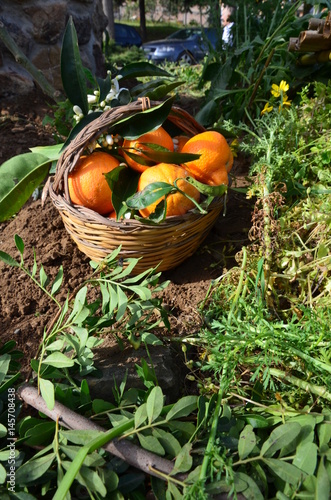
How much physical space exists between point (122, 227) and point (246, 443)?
0.63 metres

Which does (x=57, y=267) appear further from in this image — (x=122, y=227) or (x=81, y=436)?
(x=81, y=436)

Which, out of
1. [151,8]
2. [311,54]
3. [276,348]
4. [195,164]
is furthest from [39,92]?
[151,8]

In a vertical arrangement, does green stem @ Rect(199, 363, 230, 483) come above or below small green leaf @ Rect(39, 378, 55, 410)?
below

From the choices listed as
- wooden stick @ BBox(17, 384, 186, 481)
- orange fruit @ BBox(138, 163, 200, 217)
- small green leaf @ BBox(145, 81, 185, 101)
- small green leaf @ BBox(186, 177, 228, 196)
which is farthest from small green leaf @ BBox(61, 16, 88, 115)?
wooden stick @ BBox(17, 384, 186, 481)

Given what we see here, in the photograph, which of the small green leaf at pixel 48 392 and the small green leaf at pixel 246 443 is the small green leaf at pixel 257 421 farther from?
the small green leaf at pixel 48 392

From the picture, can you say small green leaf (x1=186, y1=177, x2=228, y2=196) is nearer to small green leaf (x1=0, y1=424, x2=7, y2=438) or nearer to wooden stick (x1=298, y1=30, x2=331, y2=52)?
small green leaf (x1=0, y1=424, x2=7, y2=438)

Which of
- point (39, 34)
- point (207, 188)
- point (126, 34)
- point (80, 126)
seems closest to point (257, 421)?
point (207, 188)

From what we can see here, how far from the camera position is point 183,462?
722 millimetres

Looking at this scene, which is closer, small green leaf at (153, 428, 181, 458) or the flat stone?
small green leaf at (153, 428, 181, 458)

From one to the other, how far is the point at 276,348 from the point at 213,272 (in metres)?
0.54

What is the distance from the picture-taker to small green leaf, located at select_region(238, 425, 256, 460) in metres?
0.74

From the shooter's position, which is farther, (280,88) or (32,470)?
(280,88)

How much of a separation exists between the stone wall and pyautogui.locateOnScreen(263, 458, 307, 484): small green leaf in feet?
8.55

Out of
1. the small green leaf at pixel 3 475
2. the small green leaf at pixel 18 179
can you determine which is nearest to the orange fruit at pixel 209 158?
the small green leaf at pixel 18 179
